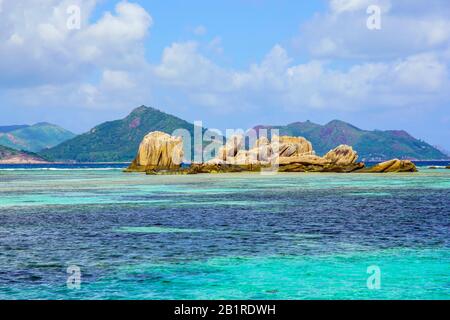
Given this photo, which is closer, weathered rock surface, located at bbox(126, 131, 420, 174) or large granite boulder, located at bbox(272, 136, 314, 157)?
weathered rock surface, located at bbox(126, 131, 420, 174)

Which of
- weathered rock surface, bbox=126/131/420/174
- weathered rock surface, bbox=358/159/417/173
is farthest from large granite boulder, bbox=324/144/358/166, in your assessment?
weathered rock surface, bbox=358/159/417/173

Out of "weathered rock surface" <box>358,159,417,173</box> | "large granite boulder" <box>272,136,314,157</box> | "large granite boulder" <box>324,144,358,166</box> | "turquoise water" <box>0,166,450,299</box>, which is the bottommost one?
"turquoise water" <box>0,166,450,299</box>

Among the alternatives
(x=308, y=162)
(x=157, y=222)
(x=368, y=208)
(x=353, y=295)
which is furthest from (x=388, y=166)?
(x=353, y=295)

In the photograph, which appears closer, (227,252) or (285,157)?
(227,252)

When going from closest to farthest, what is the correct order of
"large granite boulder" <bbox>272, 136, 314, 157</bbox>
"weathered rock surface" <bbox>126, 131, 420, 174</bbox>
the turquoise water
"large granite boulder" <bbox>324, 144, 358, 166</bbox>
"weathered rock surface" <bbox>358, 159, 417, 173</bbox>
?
1. the turquoise water
2. "weathered rock surface" <bbox>358, 159, 417, 173</bbox>
3. "weathered rock surface" <bbox>126, 131, 420, 174</bbox>
4. "large granite boulder" <bbox>324, 144, 358, 166</bbox>
5. "large granite boulder" <bbox>272, 136, 314, 157</bbox>

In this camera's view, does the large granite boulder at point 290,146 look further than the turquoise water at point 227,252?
Yes

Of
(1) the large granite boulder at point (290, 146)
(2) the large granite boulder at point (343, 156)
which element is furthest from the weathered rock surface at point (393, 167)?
(1) the large granite boulder at point (290, 146)

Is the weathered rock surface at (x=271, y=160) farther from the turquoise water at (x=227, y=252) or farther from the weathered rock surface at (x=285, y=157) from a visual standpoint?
the turquoise water at (x=227, y=252)

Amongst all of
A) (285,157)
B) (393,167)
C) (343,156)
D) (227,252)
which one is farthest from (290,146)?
(227,252)

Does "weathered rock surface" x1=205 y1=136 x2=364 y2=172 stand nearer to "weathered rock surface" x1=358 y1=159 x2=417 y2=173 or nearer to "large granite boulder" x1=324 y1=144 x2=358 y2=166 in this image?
"large granite boulder" x1=324 y1=144 x2=358 y2=166

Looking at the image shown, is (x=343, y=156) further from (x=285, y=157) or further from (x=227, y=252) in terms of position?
(x=227, y=252)

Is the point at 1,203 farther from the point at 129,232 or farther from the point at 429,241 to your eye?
the point at 429,241
